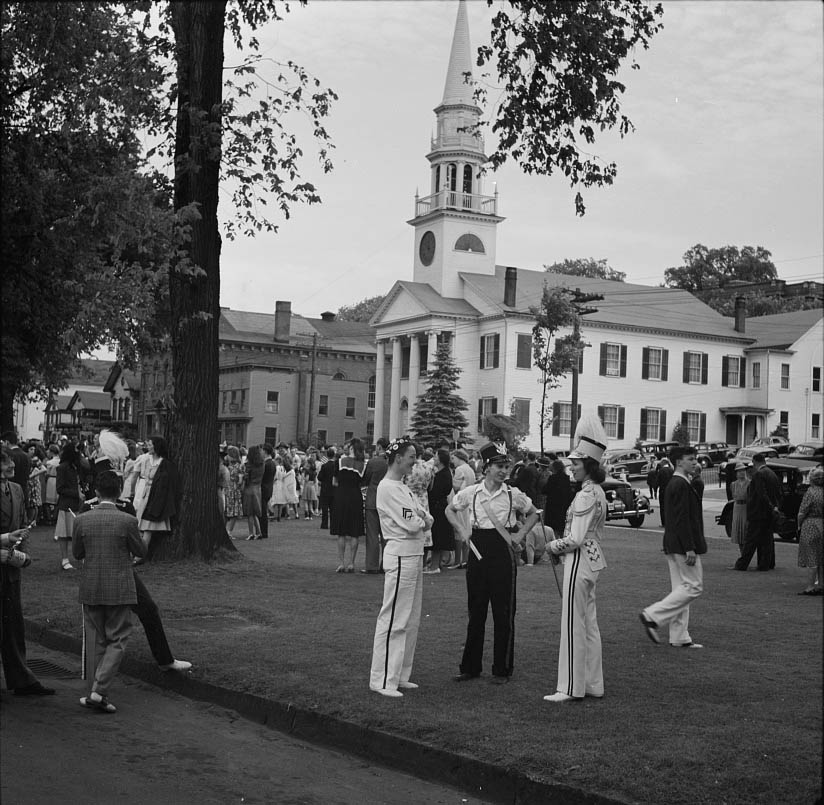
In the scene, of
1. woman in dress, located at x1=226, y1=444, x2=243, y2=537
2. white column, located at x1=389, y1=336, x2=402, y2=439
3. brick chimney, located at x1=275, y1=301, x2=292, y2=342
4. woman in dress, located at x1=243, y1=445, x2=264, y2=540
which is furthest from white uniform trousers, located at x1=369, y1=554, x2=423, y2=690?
brick chimney, located at x1=275, y1=301, x2=292, y2=342

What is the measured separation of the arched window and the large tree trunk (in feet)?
188

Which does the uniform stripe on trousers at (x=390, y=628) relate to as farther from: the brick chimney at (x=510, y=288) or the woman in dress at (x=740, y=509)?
the brick chimney at (x=510, y=288)

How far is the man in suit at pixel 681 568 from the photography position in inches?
428

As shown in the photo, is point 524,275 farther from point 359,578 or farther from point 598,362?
point 359,578

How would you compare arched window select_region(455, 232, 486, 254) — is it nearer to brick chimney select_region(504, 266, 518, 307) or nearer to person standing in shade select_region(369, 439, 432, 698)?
brick chimney select_region(504, 266, 518, 307)

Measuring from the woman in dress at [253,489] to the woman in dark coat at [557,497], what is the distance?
602 centimetres

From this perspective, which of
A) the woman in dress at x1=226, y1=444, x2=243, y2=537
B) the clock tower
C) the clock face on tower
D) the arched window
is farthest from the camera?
the clock face on tower

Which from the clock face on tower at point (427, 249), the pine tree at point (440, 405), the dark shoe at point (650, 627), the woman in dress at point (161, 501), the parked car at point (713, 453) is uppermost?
the clock face on tower at point (427, 249)

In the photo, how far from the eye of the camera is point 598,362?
7075cm

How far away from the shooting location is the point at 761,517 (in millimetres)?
18656

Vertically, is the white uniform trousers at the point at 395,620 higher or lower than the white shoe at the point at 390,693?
higher

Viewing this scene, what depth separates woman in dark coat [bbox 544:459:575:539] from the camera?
2047 cm

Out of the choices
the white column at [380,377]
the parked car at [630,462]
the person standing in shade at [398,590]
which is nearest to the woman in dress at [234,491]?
the person standing in shade at [398,590]

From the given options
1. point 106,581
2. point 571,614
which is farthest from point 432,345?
point 571,614
